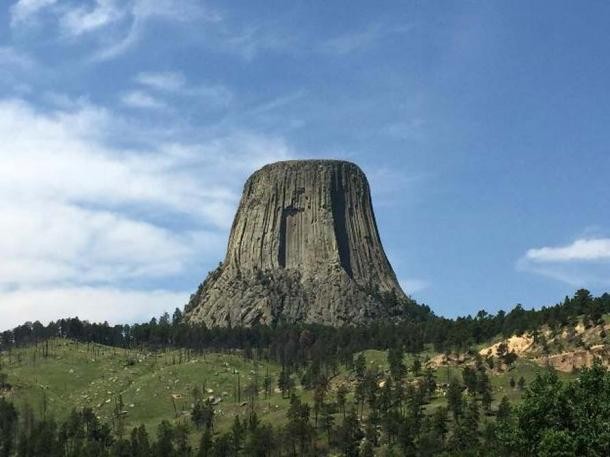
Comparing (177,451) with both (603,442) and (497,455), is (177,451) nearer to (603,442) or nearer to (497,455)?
(497,455)

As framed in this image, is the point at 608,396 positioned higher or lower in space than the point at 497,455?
higher

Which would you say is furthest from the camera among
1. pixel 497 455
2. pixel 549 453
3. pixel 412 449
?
pixel 412 449

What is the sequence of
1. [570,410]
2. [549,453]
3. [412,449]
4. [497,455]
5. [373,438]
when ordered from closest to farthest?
[549,453]
[570,410]
[497,455]
[412,449]
[373,438]

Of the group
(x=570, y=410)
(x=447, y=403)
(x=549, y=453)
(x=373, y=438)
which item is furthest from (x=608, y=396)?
(x=447, y=403)

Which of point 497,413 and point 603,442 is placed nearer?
point 603,442

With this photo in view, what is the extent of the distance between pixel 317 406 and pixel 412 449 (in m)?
36.9

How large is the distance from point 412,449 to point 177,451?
5044 centimetres

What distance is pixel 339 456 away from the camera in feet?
587

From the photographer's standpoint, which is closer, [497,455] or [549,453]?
[549,453]

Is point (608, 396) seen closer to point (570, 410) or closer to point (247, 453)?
point (570, 410)

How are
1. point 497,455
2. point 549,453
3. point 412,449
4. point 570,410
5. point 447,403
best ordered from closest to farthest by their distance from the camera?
point 549,453 < point 570,410 < point 497,455 < point 412,449 < point 447,403

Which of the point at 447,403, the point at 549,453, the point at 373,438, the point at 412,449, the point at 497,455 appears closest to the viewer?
the point at 549,453

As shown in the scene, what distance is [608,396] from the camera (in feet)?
308

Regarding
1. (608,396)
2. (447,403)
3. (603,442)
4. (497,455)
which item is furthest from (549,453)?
(447,403)
